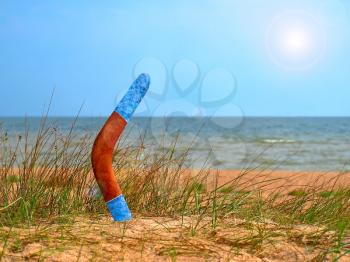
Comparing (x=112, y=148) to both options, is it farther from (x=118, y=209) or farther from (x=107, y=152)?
(x=118, y=209)

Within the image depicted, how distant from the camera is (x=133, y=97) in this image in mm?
3047

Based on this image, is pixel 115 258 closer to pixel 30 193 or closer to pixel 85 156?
pixel 30 193

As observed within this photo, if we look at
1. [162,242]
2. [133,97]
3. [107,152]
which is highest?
[133,97]

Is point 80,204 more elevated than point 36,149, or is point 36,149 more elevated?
point 36,149

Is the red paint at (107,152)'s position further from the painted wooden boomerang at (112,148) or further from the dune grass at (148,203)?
the dune grass at (148,203)

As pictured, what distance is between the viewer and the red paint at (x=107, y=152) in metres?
2.97

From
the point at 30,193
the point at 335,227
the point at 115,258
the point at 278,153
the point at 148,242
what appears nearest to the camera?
the point at 115,258

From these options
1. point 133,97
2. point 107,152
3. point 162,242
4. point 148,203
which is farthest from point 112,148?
point 148,203

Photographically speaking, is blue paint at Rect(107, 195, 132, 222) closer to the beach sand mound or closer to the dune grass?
the beach sand mound

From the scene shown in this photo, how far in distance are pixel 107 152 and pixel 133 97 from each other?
368mm

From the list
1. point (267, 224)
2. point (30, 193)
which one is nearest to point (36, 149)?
point (30, 193)

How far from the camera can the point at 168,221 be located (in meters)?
3.10

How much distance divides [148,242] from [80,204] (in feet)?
3.70

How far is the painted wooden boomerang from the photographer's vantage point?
297 centimetres
